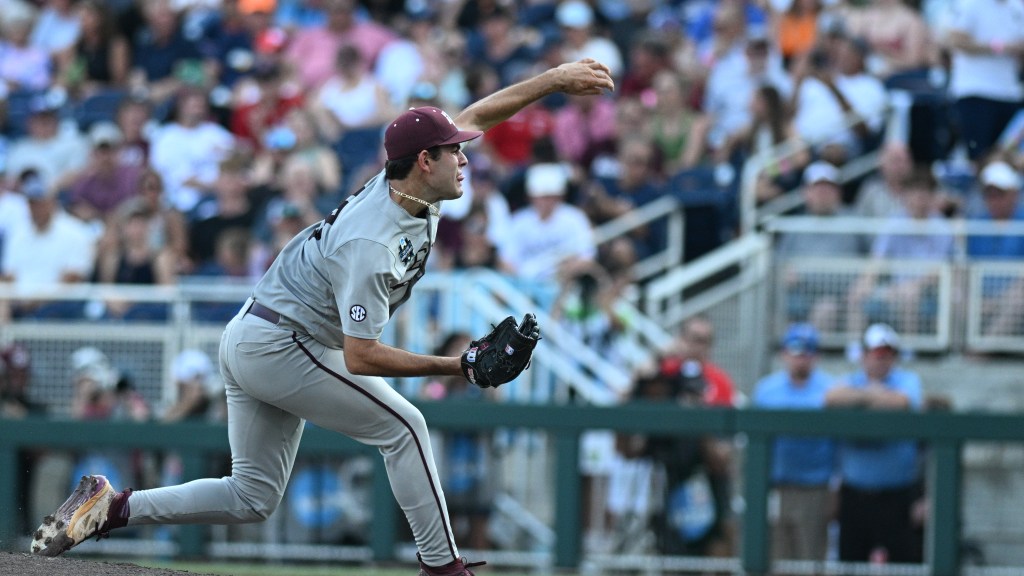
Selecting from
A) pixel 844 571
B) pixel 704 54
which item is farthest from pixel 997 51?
pixel 844 571

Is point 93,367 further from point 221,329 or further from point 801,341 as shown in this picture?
point 801,341

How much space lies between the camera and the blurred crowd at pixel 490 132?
39.9ft

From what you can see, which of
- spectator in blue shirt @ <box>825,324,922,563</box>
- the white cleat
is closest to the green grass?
spectator in blue shirt @ <box>825,324,922,563</box>

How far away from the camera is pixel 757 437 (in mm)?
10336

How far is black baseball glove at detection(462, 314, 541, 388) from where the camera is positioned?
6148 mm

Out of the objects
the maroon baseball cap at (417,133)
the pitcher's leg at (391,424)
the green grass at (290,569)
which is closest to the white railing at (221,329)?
the green grass at (290,569)

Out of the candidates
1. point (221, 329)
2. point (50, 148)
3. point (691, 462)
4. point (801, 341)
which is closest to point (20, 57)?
point (50, 148)

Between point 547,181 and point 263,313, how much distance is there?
596 centimetres

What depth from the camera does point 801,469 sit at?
10336 millimetres

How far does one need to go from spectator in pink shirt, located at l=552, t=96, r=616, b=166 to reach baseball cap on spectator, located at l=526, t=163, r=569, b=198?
1.00 meters

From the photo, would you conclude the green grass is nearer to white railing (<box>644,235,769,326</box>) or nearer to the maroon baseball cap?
white railing (<box>644,235,769,326</box>)

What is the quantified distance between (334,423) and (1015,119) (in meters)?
7.10

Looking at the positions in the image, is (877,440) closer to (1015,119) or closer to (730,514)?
(730,514)

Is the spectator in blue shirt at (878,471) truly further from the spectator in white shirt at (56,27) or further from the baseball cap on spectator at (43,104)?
the spectator in white shirt at (56,27)
